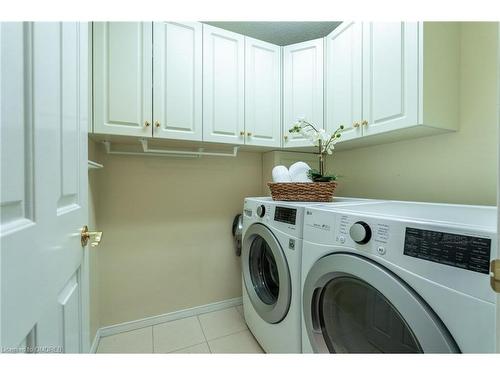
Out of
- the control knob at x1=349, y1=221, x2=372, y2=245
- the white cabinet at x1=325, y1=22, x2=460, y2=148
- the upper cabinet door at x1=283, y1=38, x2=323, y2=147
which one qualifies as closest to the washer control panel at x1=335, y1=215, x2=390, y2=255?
the control knob at x1=349, y1=221, x2=372, y2=245

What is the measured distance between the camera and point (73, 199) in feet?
2.04

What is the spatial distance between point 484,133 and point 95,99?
2.05m

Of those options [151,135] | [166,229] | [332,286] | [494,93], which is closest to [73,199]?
[151,135]

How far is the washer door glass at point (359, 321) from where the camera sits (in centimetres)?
65

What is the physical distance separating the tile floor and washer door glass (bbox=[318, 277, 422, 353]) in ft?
2.46

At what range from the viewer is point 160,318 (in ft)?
5.46

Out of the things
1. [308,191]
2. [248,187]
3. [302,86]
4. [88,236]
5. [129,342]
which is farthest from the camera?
[248,187]

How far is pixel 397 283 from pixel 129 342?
1718 mm

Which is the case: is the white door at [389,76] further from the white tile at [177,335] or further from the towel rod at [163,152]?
the white tile at [177,335]

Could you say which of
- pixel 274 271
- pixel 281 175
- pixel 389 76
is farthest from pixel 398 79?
pixel 274 271

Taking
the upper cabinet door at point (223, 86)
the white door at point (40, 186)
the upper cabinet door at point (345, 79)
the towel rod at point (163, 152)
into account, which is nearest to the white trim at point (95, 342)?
the white door at point (40, 186)

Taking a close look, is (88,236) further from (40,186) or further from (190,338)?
(190,338)

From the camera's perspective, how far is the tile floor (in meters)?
1.39

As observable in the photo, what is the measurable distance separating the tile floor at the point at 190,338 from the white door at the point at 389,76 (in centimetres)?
158
